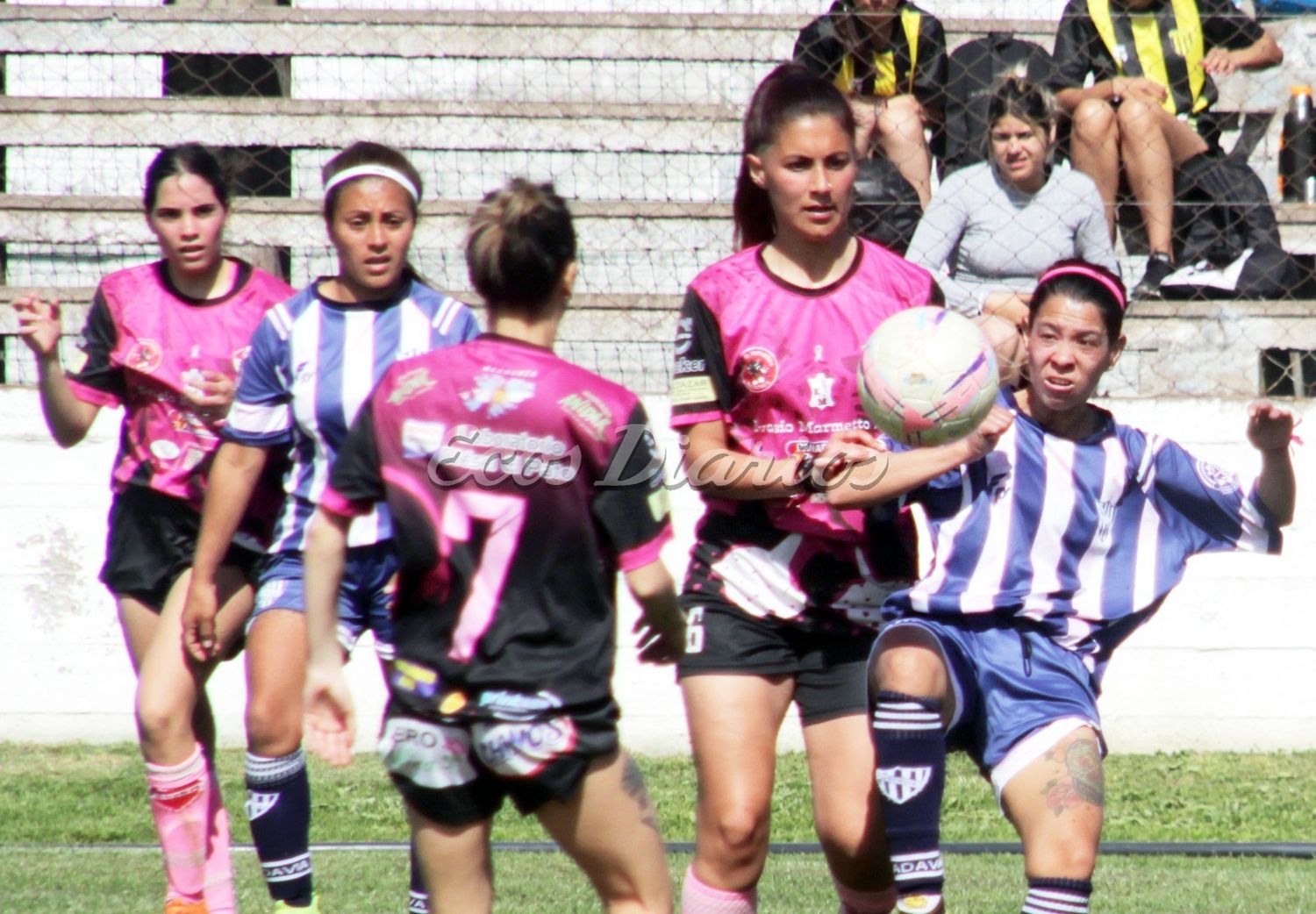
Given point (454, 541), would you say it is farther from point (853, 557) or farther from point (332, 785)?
point (332, 785)

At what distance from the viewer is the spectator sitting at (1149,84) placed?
7.93 m

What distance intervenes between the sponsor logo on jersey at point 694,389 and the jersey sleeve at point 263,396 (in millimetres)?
988

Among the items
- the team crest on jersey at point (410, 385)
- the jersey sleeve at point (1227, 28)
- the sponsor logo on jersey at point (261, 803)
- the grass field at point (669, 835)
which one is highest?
the jersey sleeve at point (1227, 28)

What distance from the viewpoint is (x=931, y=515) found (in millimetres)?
3912

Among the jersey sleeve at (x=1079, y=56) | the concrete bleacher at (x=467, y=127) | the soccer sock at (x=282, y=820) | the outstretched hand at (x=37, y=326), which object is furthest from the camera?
the jersey sleeve at (x=1079, y=56)

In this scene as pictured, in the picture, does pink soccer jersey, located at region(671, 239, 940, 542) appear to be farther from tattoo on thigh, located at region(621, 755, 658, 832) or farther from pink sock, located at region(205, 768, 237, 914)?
pink sock, located at region(205, 768, 237, 914)

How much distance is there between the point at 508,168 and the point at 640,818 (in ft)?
21.2

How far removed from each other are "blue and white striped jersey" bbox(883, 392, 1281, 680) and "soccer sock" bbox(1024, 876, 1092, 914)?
59 centimetres

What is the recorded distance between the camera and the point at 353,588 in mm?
4199

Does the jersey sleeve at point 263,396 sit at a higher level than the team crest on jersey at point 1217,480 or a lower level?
higher

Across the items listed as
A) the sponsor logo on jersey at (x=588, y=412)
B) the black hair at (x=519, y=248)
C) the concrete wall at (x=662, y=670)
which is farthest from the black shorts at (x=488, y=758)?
the concrete wall at (x=662, y=670)

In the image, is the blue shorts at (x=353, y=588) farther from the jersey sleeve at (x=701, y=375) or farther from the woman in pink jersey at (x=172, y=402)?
the jersey sleeve at (x=701, y=375)

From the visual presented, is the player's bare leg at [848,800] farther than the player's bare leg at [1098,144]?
No

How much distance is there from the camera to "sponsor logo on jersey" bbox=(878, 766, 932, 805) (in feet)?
11.7
